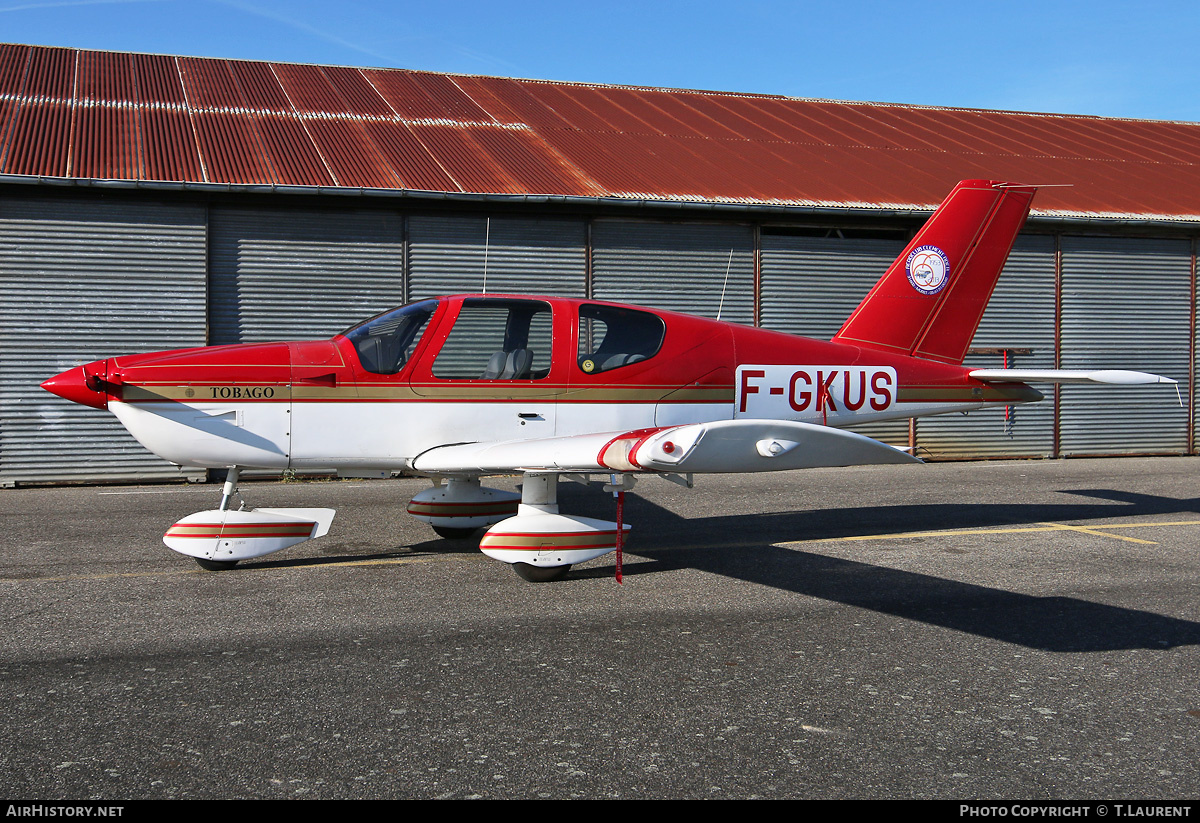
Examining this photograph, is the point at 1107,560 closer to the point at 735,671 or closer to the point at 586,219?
the point at 735,671

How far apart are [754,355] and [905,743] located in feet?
14.4

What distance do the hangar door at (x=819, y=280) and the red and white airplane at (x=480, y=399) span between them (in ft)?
21.8

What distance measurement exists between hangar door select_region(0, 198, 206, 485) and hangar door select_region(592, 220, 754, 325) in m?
5.92

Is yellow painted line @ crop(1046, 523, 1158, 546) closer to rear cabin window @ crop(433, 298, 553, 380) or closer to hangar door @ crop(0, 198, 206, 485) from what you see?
rear cabin window @ crop(433, 298, 553, 380)

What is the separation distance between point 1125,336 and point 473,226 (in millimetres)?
11617

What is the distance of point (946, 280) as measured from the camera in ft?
28.6

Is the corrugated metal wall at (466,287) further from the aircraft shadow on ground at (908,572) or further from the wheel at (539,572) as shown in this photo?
the wheel at (539,572)

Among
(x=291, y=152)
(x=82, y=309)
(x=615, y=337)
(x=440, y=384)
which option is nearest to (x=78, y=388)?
(x=440, y=384)

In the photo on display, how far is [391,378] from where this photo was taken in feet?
22.2

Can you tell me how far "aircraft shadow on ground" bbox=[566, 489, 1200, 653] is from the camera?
5035 mm

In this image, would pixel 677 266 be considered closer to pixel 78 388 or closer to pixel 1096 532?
pixel 1096 532

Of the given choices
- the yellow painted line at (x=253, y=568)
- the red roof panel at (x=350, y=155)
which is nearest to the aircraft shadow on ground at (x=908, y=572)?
the yellow painted line at (x=253, y=568)

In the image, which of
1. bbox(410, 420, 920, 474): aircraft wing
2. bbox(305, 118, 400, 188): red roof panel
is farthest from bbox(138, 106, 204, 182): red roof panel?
bbox(410, 420, 920, 474): aircraft wing

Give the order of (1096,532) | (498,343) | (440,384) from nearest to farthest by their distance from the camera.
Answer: (440,384) < (498,343) < (1096,532)
